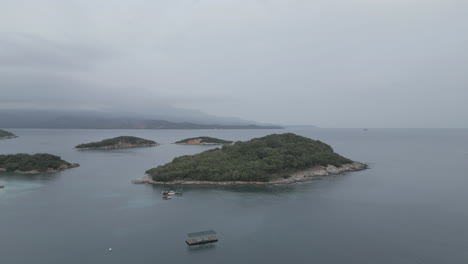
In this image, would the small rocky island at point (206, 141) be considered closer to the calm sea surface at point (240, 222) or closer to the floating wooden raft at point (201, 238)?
the calm sea surface at point (240, 222)

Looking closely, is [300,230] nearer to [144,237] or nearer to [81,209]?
[144,237]

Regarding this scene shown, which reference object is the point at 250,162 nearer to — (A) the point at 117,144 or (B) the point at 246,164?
(B) the point at 246,164

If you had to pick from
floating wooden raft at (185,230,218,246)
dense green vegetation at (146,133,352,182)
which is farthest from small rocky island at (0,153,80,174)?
floating wooden raft at (185,230,218,246)

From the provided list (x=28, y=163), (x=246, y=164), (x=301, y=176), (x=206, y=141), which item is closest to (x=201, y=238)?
(x=246, y=164)

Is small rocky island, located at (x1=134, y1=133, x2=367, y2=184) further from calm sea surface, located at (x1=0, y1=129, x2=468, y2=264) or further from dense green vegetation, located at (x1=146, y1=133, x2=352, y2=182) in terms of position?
calm sea surface, located at (x1=0, y1=129, x2=468, y2=264)

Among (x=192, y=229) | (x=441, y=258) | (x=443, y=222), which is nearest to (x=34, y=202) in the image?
(x=192, y=229)

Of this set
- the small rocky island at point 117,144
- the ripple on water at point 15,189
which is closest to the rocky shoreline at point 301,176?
the ripple on water at point 15,189
